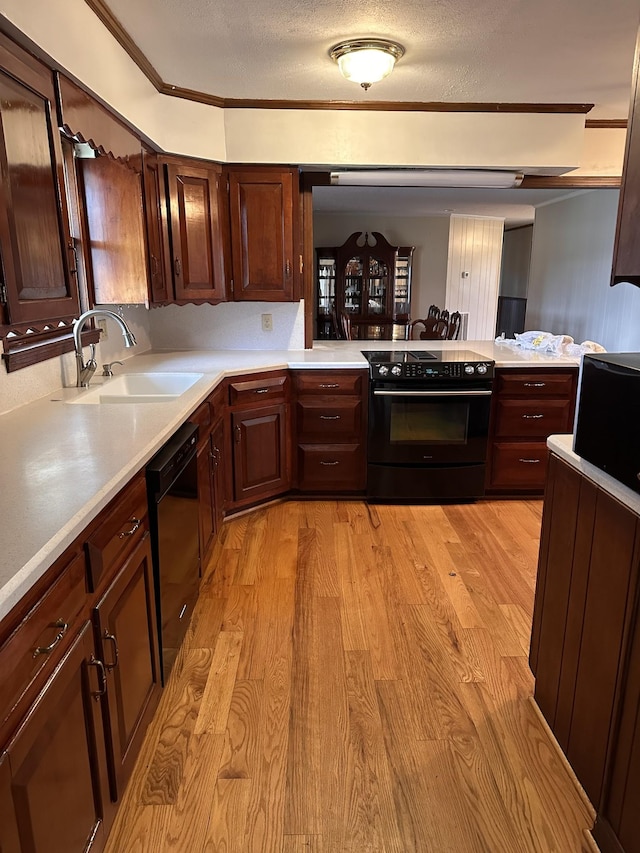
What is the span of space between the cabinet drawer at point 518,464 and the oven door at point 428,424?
0.39 ft

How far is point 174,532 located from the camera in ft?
6.36

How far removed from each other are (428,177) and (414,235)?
187 inches

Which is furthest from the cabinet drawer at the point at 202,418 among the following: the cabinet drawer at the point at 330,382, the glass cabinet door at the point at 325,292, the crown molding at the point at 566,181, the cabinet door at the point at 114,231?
the glass cabinet door at the point at 325,292

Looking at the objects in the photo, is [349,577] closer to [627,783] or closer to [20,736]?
[627,783]

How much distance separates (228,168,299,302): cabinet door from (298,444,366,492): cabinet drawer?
0.97m

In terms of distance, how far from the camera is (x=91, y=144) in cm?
213

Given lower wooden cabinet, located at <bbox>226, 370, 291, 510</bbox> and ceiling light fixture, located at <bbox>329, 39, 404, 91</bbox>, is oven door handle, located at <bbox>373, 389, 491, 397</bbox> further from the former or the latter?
ceiling light fixture, located at <bbox>329, 39, 404, 91</bbox>

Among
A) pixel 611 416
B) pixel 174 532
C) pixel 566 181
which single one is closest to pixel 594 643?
pixel 611 416

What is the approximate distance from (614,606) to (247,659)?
1.32m

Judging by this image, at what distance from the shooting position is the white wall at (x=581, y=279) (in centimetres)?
434

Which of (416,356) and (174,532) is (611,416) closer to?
(174,532)

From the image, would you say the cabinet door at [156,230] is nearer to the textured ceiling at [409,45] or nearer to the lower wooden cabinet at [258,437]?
the textured ceiling at [409,45]

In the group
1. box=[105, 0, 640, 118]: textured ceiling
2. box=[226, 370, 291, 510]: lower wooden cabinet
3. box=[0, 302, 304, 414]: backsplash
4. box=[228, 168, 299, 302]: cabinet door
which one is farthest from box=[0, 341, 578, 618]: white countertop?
box=[105, 0, 640, 118]: textured ceiling

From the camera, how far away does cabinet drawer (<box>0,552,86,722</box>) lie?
90 centimetres
